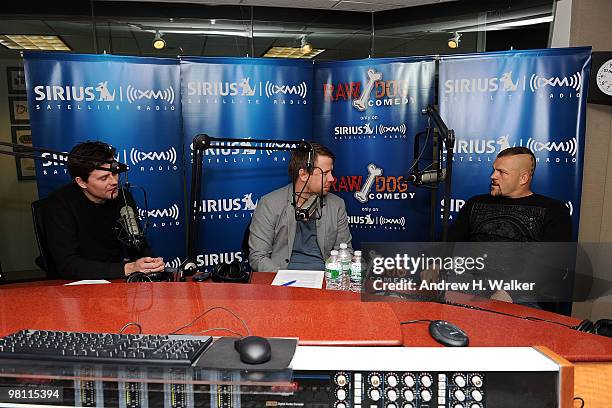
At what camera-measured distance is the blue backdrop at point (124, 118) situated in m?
3.39

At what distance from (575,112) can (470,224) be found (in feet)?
3.60

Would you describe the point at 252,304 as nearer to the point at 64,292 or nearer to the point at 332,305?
the point at 332,305

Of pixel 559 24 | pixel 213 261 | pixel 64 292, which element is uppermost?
pixel 559 24

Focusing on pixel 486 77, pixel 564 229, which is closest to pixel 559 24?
pixel 486 77

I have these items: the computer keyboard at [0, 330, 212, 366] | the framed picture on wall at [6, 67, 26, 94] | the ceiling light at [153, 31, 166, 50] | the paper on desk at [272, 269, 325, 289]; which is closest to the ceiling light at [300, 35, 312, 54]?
the ceiling light at [153, 31, 166, 50]

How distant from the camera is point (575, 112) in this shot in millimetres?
3322

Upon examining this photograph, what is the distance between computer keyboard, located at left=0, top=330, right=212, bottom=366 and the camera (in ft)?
3.03

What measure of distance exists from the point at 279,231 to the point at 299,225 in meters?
0.12

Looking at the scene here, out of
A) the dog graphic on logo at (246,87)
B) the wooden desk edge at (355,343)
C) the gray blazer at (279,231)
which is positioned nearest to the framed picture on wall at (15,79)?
the dog graphic on logo at (246,87)

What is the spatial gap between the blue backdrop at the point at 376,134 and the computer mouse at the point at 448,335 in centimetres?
248

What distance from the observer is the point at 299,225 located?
2951mm

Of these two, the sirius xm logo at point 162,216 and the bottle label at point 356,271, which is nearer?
the bottle label at point 356,271

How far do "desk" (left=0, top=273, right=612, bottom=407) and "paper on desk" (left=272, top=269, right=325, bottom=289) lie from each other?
20cm

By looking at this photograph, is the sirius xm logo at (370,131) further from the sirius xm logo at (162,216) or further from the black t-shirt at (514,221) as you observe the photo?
the sirius xm logo at (162,216)
